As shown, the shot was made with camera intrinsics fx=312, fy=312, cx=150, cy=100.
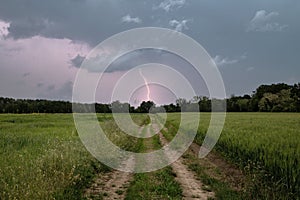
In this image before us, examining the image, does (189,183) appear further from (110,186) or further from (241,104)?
(241,104)

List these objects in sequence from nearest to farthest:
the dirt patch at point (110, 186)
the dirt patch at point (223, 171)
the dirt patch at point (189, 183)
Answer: the dirt patch at point (110, 186)
the dirt patch at point (189, 183)
the dirt patch at point (223, 171)

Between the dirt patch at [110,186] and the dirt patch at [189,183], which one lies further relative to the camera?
the dirt patch at [189,183]

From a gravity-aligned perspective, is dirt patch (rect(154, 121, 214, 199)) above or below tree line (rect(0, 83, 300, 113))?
below

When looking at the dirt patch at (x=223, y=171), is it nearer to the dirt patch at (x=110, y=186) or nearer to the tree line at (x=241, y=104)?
the dirt patch at (x=110, y=186)

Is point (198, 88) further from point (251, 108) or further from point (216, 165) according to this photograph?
point (251, 108)

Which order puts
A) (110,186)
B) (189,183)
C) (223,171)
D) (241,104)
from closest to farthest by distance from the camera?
1. (110,186)
2. (189,183)
3. (223,171)
4. (241,104)

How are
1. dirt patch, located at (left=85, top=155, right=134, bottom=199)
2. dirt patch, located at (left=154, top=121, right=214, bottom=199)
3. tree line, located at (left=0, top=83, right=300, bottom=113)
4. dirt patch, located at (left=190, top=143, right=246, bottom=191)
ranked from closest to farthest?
dirt patch, located at (left=85, top=155, right=134, bottom=199) → dirt patch, located at (left=154, top=121, right=214, bottom=199) → dirt patch, located at (left=190, top=143, right=246, bottom=191) → tree line, located at (left=0, top=83, right=300, bottom=113)

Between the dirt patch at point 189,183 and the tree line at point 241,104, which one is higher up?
the tree line at point 241,104

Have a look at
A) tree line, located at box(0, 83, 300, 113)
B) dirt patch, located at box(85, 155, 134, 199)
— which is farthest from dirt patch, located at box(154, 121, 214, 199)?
tree line, located at box(0, 83, 300, 113)

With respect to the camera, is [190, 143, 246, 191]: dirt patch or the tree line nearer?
[190, 143, 246, 191]: dirt patch

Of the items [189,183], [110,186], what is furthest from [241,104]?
[110,186]

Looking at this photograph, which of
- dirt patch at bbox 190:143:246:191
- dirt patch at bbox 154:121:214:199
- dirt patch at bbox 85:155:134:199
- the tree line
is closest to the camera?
dirt patch at bbox 85:155:134:199

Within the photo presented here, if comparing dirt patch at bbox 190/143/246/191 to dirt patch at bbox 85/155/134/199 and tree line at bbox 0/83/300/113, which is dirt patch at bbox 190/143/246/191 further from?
tree line at bbox 0/83/300/113

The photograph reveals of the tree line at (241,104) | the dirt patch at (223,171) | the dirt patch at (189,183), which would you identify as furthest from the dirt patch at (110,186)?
the tree line at (241,104)
